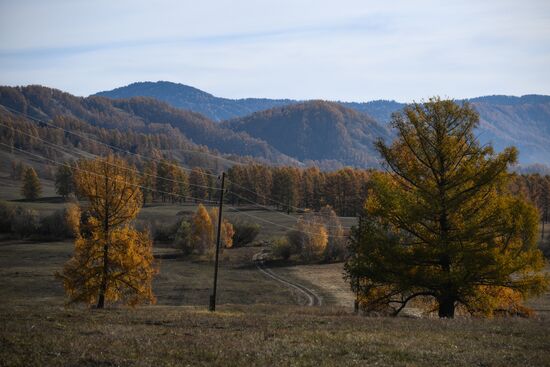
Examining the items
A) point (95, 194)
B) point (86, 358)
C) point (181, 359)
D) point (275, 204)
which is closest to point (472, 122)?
point (181, 359)

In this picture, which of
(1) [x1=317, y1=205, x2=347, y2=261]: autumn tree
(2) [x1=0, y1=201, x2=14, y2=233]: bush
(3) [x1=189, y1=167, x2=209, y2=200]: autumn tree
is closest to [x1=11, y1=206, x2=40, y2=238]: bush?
(2) [x1=0, y1=201, x2=14, y2=233]: bush

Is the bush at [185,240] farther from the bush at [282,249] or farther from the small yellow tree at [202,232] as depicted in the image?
the bush at [282,249]

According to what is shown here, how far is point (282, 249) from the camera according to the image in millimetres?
96688

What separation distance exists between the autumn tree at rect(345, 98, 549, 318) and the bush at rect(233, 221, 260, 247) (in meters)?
89.9

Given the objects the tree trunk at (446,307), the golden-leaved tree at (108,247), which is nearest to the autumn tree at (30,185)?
the golden-leaved tree at (108,247)

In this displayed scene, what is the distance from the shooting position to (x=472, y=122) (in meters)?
23.7

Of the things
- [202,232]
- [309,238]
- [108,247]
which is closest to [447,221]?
[108,247]

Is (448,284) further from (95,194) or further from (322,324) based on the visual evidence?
(95,194)

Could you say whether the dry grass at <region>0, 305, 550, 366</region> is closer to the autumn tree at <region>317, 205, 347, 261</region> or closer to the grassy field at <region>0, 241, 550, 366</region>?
the grassy field at <region>0, 241, 550, 366</region>

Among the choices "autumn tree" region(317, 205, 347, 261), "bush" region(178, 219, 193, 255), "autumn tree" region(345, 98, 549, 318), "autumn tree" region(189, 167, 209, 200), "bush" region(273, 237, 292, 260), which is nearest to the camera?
"autumn tree" region(345, 98, 549, 318)

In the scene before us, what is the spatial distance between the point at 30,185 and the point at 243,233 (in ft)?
267

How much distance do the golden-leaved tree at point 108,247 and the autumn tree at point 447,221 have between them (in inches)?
678

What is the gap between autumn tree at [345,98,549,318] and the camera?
890 inches

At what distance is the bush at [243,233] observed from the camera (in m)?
114
